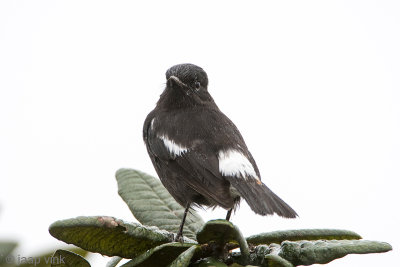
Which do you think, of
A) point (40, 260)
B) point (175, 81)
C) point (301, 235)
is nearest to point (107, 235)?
point (40, 260)

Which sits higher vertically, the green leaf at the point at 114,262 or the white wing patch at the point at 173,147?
the white wing patch at the point at 173,147

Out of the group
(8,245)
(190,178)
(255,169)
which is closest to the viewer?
(8,245)

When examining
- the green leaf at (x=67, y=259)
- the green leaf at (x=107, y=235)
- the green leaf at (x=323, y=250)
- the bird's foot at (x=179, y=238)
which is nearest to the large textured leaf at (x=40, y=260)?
the green leaf at (x=67, y=259)

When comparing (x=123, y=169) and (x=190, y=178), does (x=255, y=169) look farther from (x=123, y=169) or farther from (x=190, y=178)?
(x=123, y=169)

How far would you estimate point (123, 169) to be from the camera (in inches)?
140

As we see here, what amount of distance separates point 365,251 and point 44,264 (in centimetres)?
121

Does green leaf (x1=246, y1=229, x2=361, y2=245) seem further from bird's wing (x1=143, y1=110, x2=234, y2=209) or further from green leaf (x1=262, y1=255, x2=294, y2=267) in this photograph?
bird's wing (x1=143, y1=110, x2=234, y2=209)

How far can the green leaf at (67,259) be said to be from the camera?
6.99 feet

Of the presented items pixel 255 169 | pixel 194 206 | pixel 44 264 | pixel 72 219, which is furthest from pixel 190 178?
pixel 44 264

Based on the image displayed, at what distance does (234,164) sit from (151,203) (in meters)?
0.94

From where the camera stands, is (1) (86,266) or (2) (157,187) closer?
(1) (86,266)

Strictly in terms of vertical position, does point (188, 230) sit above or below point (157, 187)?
below

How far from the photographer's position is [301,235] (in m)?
2.57

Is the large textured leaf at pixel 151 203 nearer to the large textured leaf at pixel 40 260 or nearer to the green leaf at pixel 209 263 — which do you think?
the green leaf at pixel 209 263
